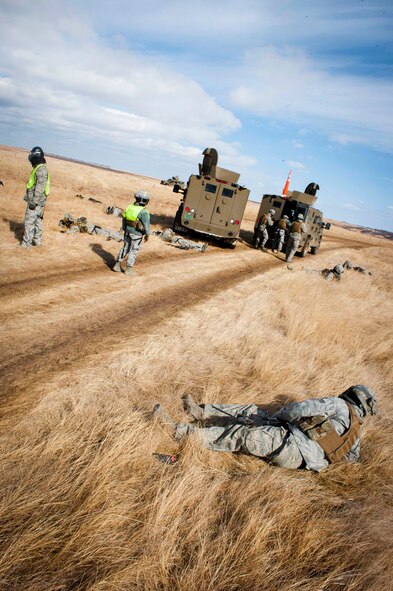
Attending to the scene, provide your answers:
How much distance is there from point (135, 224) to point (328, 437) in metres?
5.41

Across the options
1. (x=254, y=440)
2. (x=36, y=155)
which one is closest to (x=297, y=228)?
(x=36, y=155)

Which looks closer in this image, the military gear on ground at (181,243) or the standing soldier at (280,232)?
the military gear on ground at (181,243)

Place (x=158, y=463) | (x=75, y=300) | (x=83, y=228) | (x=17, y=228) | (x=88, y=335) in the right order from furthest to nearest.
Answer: (x=83, y=228) < (x=17, y=228) < (x=75, y=300) < (x=88, y=335) < (x=158, y=463)

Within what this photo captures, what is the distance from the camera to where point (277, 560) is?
213 cm

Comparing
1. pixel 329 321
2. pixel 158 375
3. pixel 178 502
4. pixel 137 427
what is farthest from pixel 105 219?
pixel 178 502

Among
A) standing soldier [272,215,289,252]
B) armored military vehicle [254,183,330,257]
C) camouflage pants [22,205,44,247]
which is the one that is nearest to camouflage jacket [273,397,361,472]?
camouflage pants [22,205,44,247]

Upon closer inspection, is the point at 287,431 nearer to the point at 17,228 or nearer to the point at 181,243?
the point at 17,228

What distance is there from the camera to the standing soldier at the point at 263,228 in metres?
14.3

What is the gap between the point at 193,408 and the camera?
341 cm

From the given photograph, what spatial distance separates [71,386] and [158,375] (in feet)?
3.36

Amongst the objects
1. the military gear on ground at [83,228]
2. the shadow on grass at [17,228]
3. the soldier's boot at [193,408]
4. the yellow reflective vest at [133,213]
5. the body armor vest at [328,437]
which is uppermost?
the yellow reflective vest at [133,213]

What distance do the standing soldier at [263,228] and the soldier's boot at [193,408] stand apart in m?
12.0

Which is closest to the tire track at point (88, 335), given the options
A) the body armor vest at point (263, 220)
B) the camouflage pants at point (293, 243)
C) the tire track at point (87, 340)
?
the tire track at point (87, 340)

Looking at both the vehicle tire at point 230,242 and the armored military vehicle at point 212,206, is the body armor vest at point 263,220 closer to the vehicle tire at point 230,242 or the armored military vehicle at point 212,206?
the armored military vehicle at point 212,206
